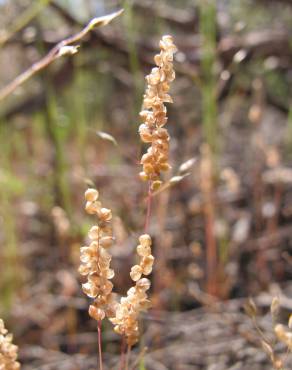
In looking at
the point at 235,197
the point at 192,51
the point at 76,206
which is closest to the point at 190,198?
the point at 235,197

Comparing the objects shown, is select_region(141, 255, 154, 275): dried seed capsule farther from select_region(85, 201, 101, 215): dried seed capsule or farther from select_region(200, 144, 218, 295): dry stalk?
select_region(200, 144, 218, 295): dry stalk

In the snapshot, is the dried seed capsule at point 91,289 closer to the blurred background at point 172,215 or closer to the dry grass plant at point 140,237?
the dry grass plant at point 140,237

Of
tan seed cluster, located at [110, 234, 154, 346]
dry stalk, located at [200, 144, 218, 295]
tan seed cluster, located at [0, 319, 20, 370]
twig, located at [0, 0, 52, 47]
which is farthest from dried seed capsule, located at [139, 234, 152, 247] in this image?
dry stalk, located at [200, 144, 218, 295]

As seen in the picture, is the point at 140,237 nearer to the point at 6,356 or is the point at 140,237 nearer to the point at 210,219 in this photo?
the point at 6,356

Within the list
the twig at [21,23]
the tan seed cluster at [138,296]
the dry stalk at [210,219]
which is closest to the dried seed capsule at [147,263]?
the tan seed cluster at [138,296]

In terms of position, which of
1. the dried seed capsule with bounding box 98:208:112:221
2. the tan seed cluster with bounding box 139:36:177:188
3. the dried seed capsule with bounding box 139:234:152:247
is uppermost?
the tan seed cluster with bounding box 139:36:177:188

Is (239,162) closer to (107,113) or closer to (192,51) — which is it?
(192,51)
